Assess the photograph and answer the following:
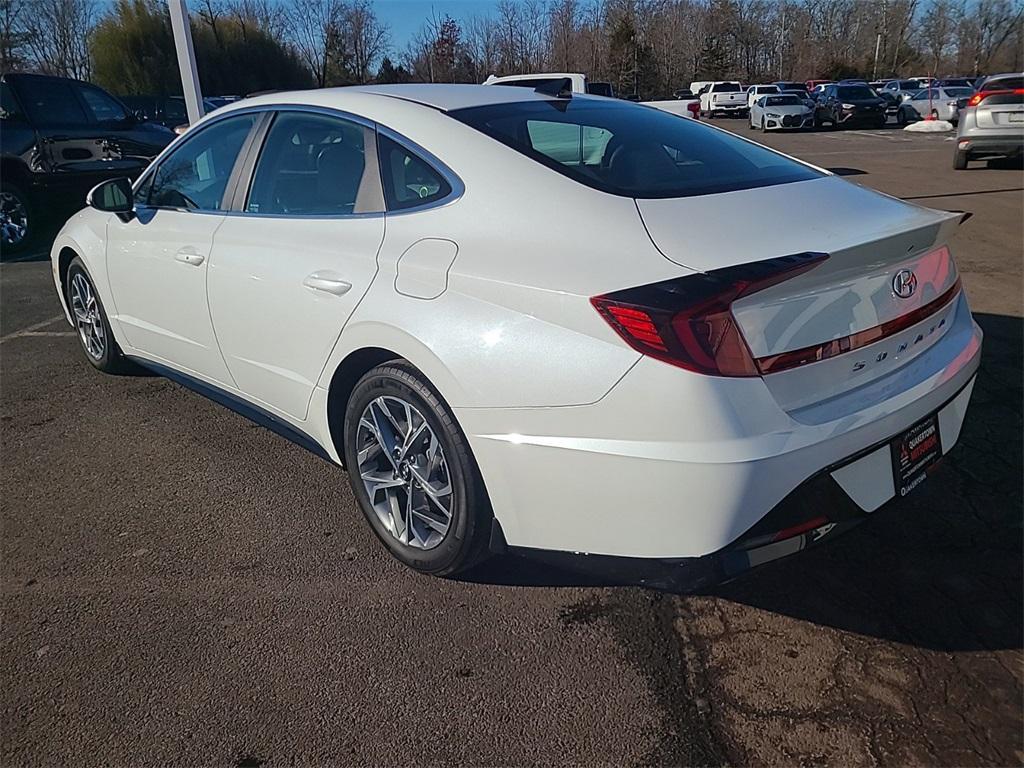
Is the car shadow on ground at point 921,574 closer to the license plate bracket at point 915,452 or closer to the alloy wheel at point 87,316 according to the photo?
the license plate bracket at point 915,452

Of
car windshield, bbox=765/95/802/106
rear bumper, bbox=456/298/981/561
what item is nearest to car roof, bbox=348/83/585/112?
rear bumper, bbox=456/298/981/561

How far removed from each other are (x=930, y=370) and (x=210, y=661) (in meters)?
2.34

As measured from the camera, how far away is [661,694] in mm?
2188

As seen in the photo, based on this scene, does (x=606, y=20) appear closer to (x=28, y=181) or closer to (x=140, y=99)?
(x=140, y=99)

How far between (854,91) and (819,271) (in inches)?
1261

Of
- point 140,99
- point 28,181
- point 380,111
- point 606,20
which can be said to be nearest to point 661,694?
point 380,111

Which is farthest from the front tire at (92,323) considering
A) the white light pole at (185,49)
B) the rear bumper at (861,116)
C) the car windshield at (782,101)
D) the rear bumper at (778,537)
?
the rear bumper at (861,116)

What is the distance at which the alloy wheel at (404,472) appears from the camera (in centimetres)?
256

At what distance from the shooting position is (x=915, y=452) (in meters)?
2.29

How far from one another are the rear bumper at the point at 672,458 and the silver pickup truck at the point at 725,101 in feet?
130

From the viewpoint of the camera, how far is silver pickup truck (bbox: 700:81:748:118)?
128 ft

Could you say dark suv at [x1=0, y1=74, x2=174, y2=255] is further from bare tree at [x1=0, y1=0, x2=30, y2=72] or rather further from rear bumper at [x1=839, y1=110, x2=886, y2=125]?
bare tree at [x1=0, y1=0, x2=30, y2=72]

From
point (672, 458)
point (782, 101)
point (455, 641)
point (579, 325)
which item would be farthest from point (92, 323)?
point (782, 101)

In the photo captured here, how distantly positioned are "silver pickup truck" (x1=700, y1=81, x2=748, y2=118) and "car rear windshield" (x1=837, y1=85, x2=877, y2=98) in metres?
9.67
